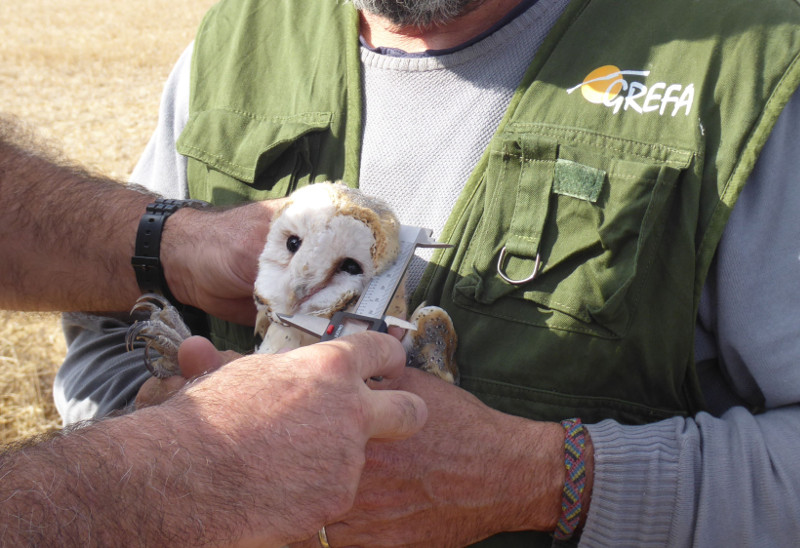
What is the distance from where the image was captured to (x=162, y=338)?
65.6 inches

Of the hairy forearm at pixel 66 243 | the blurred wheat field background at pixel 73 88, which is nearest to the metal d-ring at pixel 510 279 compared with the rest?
the hairy forearm at pixel 66 243

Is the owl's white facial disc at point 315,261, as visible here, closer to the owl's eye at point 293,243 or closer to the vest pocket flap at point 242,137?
the owl's eye at point 293,243

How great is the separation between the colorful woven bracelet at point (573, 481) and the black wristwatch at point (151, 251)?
3.78 feet

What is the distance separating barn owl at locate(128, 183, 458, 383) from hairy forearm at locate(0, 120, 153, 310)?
0.67 m

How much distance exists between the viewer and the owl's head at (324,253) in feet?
4.66

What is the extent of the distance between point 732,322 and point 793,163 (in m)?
0.38

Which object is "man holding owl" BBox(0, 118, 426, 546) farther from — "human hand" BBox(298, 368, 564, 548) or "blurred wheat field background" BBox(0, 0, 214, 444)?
"blurred wheat field background" BBox(0, 0, 214, 444)

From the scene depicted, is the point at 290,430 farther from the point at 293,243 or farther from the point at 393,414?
the point at 293,243

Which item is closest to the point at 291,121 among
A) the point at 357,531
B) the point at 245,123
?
the point at 245,123

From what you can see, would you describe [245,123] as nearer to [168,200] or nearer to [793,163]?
[168,200]

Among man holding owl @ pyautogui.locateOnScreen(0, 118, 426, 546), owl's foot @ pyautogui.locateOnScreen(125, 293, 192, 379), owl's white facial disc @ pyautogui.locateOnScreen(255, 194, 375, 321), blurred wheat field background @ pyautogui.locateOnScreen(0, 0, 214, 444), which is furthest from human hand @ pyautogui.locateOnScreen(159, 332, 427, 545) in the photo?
blurred wheat field background @ pyautogui.locateOnScreen(0, 0, 214, 444)

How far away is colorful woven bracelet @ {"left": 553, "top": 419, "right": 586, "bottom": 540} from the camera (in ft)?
5.15

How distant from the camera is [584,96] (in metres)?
1.73

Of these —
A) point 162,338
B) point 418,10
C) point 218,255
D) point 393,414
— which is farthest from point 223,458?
point 418,10
